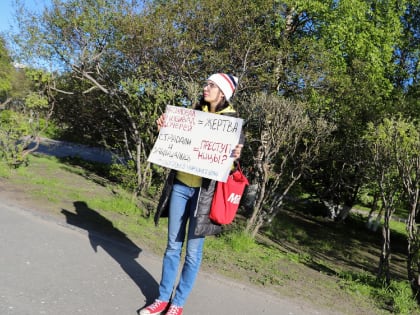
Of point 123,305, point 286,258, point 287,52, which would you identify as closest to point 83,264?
point 123,305

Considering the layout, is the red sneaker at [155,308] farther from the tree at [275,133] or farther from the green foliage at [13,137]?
the green foliage at [13,137]

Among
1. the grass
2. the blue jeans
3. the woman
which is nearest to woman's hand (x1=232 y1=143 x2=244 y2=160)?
the woman

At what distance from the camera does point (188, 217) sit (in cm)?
359

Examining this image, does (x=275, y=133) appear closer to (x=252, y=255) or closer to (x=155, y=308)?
(x=252, y=255)

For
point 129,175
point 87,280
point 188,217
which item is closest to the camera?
point 188,217

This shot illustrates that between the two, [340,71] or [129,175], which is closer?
[129,175]

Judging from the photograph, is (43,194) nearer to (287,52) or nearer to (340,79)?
(287,52)

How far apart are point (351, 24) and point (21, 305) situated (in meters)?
15.5

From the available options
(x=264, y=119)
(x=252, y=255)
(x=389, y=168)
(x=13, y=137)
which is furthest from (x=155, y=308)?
(x=13, y=137)

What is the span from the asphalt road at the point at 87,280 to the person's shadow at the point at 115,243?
0.01m

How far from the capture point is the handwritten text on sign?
11.1 ft

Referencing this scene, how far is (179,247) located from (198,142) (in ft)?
3.06

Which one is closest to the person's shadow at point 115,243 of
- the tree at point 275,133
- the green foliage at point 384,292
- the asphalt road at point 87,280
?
the asphalt road at point 87,280

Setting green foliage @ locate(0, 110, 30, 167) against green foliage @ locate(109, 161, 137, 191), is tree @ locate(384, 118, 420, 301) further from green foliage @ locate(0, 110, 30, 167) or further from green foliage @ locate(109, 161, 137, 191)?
green foliage @ locate(0, 110, 30, 167)
